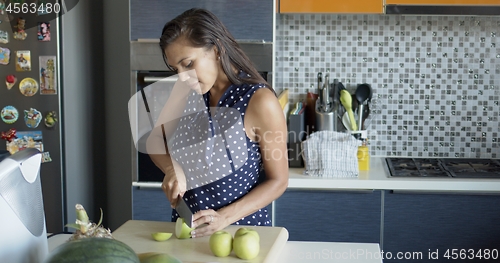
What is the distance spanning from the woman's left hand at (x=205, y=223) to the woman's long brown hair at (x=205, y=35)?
1.34ft

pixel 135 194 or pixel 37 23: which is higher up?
pixel 37 23

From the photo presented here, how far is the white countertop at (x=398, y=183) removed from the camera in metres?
2.57

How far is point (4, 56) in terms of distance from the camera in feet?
9.04

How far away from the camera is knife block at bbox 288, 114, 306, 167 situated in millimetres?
2828

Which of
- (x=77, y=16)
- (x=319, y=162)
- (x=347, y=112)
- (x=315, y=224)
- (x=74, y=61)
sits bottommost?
(x=315, y=224)

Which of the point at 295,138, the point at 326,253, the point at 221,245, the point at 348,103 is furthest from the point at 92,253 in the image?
the point at 348,103

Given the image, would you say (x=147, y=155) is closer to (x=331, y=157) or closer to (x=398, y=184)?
(x=331, y=157)

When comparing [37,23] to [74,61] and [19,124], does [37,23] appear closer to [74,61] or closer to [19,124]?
[74,61]

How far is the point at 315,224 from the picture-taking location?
270 cm

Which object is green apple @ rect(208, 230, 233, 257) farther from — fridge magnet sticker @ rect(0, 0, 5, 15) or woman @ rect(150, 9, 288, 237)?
fridge magnet sticker @ rect(0, 0, 5, 15)

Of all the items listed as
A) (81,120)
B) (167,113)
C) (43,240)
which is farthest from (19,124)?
(43,240)

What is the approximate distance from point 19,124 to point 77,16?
0.60 m

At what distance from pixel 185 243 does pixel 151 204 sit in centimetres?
137
